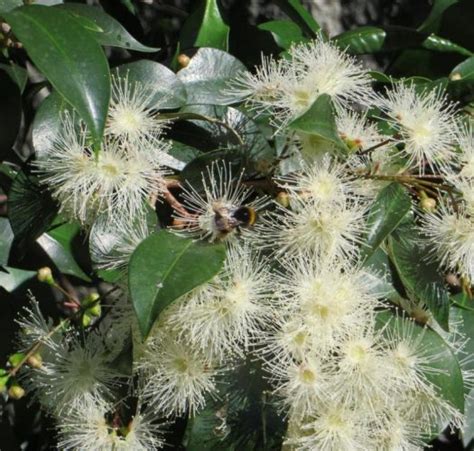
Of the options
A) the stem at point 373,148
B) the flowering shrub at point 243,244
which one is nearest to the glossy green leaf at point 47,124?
the flowering shrub at point 243,244

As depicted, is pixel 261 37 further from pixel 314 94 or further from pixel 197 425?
pixel 197 425

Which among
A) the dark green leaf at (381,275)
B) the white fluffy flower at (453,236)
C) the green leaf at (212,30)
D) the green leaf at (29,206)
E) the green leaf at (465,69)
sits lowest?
the dark green leaf at (381,275)

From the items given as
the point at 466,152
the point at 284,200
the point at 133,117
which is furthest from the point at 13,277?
the point at 466,152

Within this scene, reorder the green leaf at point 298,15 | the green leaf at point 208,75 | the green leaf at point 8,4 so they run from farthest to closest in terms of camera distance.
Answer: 1. the green leaf at point 298,15
2. the green leaf at point 208,75
3. the green leaf at point 8,4

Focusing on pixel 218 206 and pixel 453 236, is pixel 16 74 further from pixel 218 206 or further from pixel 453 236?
pixel 453 236


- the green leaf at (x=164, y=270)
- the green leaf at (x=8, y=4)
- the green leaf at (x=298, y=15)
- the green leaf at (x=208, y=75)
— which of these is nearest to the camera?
the green leaf at (x=164, y=270)

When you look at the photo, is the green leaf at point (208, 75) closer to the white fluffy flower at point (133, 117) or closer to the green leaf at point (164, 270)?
the white fluffy flower at point (133, 117)
